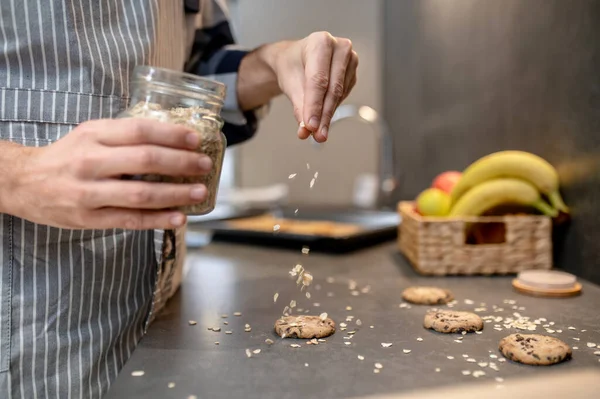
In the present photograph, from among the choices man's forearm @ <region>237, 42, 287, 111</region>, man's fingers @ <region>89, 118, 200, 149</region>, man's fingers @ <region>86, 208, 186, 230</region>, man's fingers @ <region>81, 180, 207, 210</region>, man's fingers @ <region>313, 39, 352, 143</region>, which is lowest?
man's fingers @ <region>86, 208, 186, 230</region>

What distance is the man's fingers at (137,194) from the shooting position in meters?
Answer: 0.51

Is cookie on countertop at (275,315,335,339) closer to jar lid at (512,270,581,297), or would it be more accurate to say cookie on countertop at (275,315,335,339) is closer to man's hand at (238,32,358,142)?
man's hand at (238,32,358,142)

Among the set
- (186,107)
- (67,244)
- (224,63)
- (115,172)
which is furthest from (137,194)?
(224,63)

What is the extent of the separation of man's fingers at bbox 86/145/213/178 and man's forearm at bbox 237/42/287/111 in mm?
550

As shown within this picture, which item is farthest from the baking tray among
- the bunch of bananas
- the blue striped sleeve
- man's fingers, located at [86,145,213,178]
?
man's fingers, located at [86,145,213,178]

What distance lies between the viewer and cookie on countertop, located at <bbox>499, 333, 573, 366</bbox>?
65cm

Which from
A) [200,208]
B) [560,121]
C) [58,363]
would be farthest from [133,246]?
[560,121]

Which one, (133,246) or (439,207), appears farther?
(439,207)

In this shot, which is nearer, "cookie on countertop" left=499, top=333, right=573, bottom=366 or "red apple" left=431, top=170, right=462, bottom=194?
"cookie on countertop" left=499, top=333, right=573, bottom=366

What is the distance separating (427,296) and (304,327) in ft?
0.92

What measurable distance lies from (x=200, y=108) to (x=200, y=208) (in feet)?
0.38

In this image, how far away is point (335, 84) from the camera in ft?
2.53

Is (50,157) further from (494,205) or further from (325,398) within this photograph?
(494,205)

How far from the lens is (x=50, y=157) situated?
0.53m
